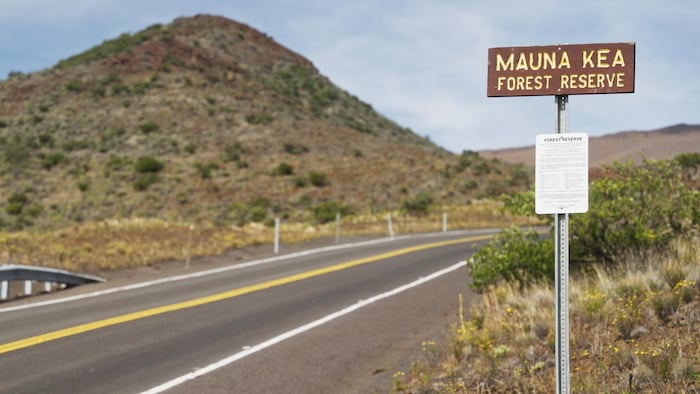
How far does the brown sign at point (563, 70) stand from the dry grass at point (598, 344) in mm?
2282

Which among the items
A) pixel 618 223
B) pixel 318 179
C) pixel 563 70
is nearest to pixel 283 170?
pixel 318 179

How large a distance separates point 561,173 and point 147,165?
51.5 meters

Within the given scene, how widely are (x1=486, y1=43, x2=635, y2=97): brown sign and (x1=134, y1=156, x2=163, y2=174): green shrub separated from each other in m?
50.9

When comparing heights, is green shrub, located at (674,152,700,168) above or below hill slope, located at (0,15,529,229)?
below

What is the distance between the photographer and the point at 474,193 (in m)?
52.6

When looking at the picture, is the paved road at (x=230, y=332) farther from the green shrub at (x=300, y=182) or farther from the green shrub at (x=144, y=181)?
the green shrub at (x=144, y=181)

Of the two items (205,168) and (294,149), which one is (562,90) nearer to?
(205,168)

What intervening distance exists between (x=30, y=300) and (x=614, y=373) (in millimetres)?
11023

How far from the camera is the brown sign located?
17.7ft

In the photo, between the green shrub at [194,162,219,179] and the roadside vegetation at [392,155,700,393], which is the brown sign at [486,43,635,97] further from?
the green shrub at [194,162,219,179]

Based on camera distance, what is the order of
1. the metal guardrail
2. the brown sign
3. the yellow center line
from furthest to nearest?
the metal guardrail → the yellow center line → the brown sign

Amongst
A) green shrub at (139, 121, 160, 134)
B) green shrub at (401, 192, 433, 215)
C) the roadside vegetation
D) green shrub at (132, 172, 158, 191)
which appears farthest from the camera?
green shrub at (139, 121, 160, 134)

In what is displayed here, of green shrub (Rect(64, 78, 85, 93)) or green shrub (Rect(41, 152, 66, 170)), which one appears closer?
green shrub (Rect(41, 152, 66, 170))

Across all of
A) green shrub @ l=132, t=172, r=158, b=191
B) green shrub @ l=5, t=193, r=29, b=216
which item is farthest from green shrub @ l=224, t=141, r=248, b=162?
green shrub @ l=5, t=193, r=29, b=216
